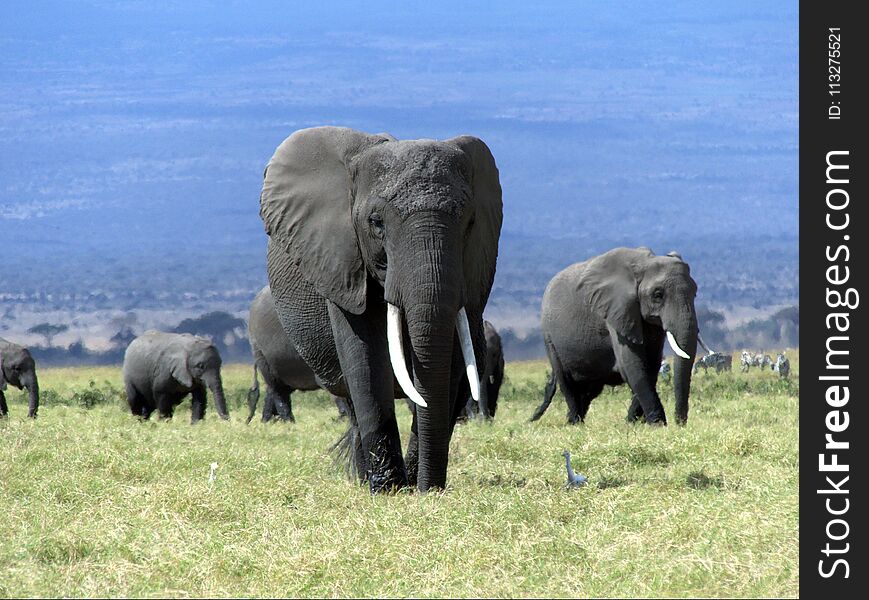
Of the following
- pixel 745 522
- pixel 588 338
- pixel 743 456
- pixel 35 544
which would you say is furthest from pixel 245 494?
pixel 588 338

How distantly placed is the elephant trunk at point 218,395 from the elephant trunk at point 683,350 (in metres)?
8.95

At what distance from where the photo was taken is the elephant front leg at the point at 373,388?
849 cm

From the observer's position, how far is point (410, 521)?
6.93 metres

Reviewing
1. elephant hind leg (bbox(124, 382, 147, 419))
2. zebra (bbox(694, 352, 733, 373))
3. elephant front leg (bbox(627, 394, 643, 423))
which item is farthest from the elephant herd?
zebra (bbox(694, 352, 733, 373))

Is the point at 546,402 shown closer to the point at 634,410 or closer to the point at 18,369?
the point at 634,410

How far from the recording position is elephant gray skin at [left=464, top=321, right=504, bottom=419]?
18.9 meters

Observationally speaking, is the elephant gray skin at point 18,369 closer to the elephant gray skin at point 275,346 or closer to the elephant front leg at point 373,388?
the elephant gray skin at point 275,346

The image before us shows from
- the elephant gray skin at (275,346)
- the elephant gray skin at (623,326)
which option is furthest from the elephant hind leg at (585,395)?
the elephant gray skin at (275,346)

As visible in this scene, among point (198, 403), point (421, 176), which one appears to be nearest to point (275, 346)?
point (198, 403)

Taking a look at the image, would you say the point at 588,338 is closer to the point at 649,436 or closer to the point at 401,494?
the point at 649,436

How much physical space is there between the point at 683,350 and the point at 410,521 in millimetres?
8246

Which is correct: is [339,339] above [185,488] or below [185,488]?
above

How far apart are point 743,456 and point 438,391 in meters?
3.69

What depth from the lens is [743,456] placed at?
10625 mm
